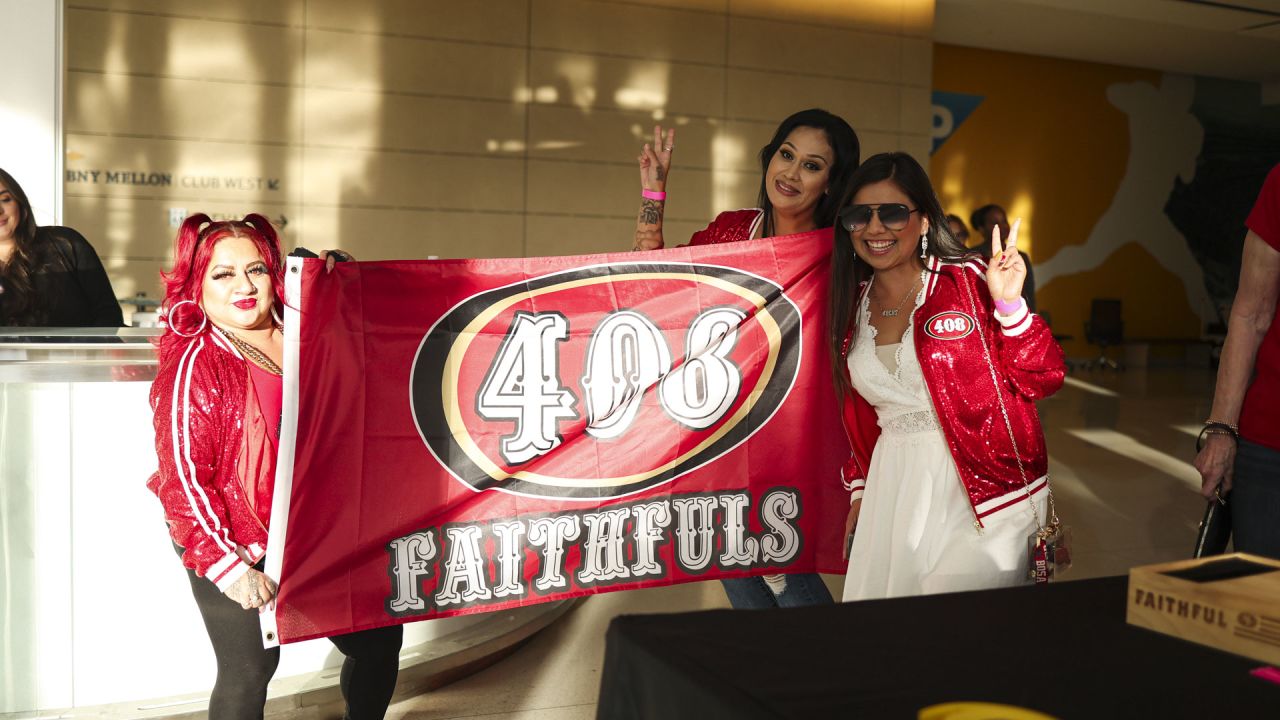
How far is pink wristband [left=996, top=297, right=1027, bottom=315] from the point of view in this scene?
1.94 meters

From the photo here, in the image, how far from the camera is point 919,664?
108cm

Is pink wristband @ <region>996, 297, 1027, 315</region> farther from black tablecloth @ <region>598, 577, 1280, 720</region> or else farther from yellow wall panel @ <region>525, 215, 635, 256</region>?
yellow wall panel @ <region>525, 215, 635, 256</region>

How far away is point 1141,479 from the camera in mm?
6422

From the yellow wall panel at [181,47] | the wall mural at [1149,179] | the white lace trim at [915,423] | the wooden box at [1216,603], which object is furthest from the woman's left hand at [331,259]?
Answer: the wall mural at [1149,179]

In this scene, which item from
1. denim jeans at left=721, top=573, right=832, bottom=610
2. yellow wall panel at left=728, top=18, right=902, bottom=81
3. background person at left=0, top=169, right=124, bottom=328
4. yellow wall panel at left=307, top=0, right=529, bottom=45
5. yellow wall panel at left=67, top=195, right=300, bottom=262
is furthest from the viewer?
yellow wall panel at left=728, top=18, right=902, bottom=81

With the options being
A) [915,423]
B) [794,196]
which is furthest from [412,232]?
[915,423]

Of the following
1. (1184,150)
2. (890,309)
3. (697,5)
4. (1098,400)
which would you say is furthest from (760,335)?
(1184,150)

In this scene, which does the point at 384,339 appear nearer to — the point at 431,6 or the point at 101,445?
the point at 101,445

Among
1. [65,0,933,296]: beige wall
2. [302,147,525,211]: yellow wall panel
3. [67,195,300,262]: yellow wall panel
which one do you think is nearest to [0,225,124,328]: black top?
[67,195,300,262]: yellow wall panel

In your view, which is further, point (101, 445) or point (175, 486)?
point (101, 445)

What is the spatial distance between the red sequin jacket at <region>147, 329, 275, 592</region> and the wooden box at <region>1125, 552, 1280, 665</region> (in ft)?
5.24

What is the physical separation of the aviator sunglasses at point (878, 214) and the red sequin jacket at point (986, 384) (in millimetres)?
183

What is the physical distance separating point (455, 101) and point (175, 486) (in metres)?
8.21

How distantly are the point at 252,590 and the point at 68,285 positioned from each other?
2423mm
